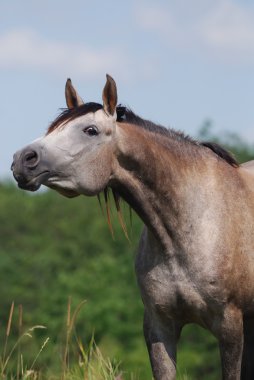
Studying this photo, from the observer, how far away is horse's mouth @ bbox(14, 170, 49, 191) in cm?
691

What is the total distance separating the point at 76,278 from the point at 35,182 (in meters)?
51.1

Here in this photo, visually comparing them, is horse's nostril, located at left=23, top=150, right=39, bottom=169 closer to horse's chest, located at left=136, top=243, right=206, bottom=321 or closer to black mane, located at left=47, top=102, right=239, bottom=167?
black mane, located at left=47, top=102, right=239, bottom=167

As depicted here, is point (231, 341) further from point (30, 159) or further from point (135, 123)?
point (30, 159)

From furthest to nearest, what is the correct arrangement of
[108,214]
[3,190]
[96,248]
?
[3,190]
[96,248]
[108,214]

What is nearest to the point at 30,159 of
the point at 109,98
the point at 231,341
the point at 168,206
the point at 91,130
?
the point at 91,130

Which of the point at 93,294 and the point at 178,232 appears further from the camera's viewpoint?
the point at 93,294

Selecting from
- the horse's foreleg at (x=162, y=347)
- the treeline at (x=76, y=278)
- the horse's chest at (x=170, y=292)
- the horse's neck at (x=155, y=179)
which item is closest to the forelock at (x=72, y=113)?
the horse's neck at (x=155, y=179)

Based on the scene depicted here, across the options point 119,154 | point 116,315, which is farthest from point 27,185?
point 116,315

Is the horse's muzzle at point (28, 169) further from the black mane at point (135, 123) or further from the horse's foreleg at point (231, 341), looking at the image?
the horse's foreleg at point (231, 341)

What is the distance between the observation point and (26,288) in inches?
2237

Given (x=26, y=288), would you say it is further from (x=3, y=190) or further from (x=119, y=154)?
(x=119, y=154)

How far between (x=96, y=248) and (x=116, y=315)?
12920 mm

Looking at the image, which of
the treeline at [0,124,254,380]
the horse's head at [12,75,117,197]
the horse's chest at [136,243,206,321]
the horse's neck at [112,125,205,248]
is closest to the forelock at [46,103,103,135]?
the horse's head at [12,75,117,197]

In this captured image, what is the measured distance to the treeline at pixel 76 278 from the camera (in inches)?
1957
